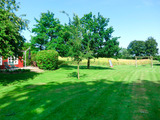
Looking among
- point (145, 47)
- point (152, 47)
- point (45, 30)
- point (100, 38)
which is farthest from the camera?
point (145, 47)

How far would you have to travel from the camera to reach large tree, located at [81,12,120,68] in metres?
23.2

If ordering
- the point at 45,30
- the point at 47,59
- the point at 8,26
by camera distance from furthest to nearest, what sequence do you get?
the point at 45,30 < the point at 47,59 < the point at 8,26

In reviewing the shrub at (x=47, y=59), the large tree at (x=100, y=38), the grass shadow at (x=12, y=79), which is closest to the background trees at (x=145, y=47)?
the large tree at (x=100, y=38)

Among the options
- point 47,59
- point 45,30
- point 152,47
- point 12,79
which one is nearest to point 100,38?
point 47,59

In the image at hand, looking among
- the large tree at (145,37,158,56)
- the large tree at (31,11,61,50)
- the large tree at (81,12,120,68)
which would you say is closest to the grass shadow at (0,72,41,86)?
the large tree at (81,12,120,68)

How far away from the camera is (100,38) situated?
23578mm

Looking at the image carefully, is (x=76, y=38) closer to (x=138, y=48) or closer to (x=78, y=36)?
(x=78, y=36)

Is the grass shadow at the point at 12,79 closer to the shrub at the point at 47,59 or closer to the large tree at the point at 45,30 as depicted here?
the shrub at the point at 47,59

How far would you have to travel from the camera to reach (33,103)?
555 cm

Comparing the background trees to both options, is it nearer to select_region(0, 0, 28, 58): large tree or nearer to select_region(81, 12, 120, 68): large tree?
select_region(81, 12, 120, 68): large tree

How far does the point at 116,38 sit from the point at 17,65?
20.6 meters

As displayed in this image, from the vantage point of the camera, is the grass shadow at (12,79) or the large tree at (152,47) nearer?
the grass shadow at (12,79)

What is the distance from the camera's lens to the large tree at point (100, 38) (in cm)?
2323

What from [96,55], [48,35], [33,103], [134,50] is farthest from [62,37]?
[134,50]
